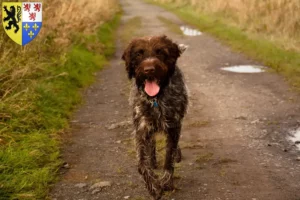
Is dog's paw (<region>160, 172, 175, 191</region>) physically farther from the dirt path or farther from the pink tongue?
the pink tongue

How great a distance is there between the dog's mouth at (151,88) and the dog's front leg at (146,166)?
0.56 metres

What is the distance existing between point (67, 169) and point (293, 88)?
5.70 m

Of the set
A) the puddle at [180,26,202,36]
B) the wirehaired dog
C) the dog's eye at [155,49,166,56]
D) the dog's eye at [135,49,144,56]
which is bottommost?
the puddle at [180,26,202,36]

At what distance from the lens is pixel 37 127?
6.73m

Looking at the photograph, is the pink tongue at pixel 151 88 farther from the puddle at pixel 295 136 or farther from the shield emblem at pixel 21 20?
the shield emblem at pixel 21 20

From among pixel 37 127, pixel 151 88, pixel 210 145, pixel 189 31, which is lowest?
pixel 189 31

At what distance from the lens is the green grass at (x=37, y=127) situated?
4918mm

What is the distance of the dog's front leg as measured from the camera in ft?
15.1

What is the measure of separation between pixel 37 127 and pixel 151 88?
286 centimetres

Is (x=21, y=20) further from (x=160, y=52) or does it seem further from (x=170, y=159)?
(x=170, y=159)

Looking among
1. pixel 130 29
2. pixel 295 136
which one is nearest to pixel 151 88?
pixel 295 136

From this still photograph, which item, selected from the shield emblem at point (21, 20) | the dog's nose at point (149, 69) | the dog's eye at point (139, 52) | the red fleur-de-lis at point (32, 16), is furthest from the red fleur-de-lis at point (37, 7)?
the dog's nose at point (149, 69)

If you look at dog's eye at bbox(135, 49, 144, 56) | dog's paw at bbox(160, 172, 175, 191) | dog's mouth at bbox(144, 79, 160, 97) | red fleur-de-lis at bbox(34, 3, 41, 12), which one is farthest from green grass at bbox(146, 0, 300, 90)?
red fleur-de-lis at bbox(34, 3, 41, 12)

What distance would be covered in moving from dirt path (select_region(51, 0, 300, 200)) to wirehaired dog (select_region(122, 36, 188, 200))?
0.34 metres
